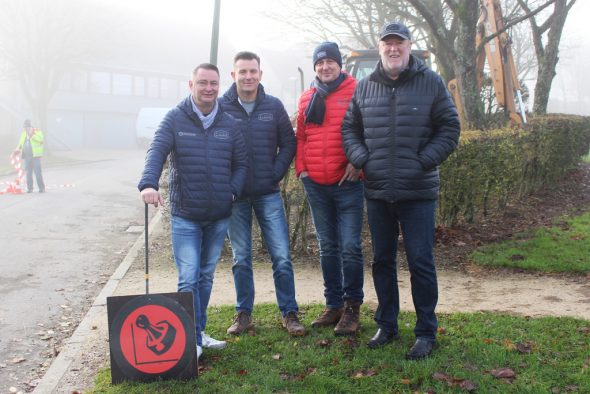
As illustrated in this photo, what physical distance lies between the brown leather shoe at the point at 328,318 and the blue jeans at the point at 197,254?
97 cm

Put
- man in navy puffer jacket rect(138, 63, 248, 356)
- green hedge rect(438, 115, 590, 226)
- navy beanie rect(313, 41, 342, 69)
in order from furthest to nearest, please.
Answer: green hedge rect(438, 115, 590, 226) < navy beanie rect(313, 41, 342, 69) < man in navy puffer jacket rect(138, 63, 248, 356)

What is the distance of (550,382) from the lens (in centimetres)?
387

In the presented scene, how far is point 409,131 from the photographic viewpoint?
4.19m

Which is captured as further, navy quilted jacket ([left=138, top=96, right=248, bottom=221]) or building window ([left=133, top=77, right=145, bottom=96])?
building window ([left=133, top=77, right=145, bottom=96])

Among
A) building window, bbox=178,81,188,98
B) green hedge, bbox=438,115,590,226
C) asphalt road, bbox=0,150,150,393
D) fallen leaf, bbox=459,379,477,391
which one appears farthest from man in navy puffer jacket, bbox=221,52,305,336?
building window, bbox=178,81,188,98

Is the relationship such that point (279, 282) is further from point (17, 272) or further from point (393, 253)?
point (17, 272)

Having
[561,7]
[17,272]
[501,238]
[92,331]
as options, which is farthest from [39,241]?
[561,7]

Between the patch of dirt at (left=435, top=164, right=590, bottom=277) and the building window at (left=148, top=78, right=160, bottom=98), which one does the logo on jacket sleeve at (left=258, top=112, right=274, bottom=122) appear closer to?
the patch of dirt at (left=435, top=164, right=590, bottom=277)

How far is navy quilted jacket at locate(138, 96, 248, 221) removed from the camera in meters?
4.39

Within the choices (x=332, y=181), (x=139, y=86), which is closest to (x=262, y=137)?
(x=332, y=181)

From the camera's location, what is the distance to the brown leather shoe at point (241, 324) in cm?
501

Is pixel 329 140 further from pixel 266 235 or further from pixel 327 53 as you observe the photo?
pixel 266 235

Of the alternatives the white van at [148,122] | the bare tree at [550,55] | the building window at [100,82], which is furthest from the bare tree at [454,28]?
the building window at [100,82]

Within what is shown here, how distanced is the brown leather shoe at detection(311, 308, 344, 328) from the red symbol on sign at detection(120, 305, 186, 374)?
1.36 m
